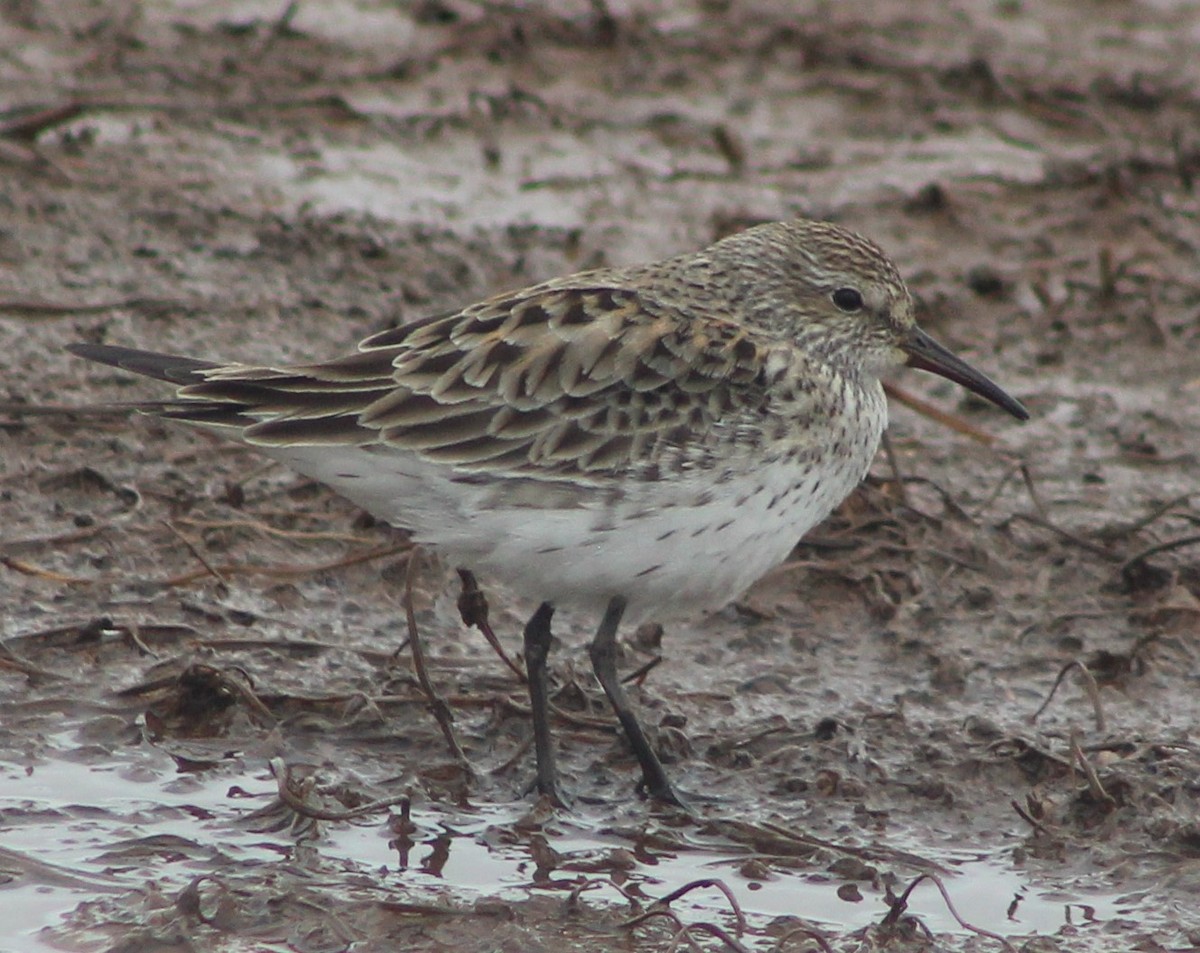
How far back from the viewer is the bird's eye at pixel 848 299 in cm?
623

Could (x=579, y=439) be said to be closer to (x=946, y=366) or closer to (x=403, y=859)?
(x=403, y=859)

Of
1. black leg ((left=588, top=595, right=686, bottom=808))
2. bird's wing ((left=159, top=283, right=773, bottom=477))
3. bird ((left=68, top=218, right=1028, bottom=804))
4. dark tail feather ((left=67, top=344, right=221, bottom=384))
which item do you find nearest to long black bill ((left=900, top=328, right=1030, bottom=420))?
bird ((left=68, top=218, right=1028, bottom=804))

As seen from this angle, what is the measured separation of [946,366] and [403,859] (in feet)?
7.77

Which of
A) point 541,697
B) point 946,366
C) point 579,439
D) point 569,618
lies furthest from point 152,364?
point 946,366

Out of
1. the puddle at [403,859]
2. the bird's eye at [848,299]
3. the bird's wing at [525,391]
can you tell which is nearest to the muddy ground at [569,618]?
the puddle at [403,859]

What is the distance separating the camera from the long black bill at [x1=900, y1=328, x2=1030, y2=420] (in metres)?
6.40

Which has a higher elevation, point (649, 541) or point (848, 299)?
point (848, 299)

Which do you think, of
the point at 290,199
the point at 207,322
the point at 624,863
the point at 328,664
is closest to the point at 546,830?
the point at 624,863

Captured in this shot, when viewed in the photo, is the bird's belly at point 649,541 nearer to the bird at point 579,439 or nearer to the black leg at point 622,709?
the bird at point 579,439

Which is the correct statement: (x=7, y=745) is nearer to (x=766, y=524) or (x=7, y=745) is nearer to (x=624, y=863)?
(x=624, y=863)

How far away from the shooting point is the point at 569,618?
6.96m

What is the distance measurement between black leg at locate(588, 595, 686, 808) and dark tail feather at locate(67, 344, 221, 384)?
1285mm

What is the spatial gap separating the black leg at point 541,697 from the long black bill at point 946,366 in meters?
1.45

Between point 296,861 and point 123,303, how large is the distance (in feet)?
12.1
